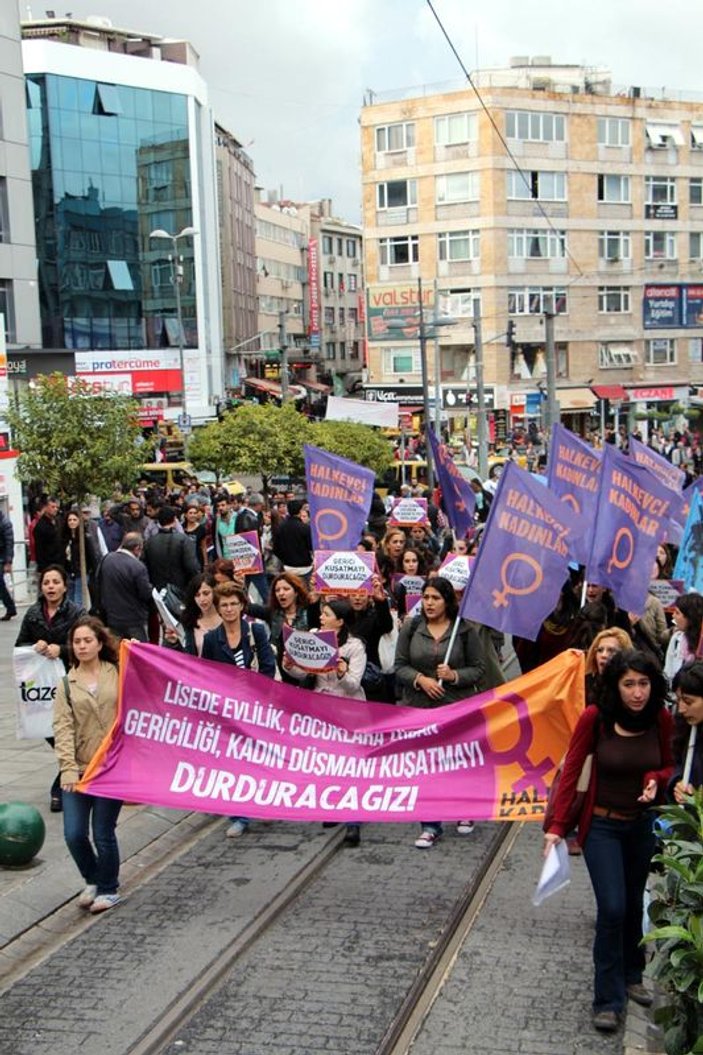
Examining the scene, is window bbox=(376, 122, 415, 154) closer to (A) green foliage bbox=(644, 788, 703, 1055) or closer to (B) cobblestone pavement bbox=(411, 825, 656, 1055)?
(B) cobblestone pavement bbox=(411, 825, 656, 1055)

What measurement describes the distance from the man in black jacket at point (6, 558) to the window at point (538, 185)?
143ft

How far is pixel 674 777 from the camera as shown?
626 centimetres

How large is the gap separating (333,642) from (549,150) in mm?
54661

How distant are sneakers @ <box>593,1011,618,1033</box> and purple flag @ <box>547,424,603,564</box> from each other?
18.5 feet

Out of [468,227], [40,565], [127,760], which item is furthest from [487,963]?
[468,227]

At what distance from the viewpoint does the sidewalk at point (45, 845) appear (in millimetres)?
7621

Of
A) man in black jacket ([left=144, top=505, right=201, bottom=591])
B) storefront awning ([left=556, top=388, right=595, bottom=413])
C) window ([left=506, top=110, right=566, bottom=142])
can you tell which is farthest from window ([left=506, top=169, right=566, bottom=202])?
man in black jacket ([left=144, top=505, right=201, bottom=591])

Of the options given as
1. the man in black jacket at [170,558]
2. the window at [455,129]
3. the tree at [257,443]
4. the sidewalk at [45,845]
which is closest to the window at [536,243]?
the window at [455,129]

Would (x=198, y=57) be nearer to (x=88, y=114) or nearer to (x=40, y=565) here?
(x=88, y=114)

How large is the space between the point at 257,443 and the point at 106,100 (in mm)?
33153

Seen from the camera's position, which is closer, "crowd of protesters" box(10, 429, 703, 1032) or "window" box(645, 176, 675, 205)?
"crowd of protesters" box(10, 429, 703, 1032)

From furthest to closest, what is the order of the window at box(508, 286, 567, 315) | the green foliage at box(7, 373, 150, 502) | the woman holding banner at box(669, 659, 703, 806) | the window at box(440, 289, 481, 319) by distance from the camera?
the window at box(508, 286, 567, 315), the window at box(440, 289, 481, 319), the green foliage at box(7, 373, 150, 502), the woman holding banner at box(669, 659, 703, 806)

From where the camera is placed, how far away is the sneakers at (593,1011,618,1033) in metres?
6.01

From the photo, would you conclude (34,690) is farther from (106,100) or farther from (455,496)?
(106,100)
